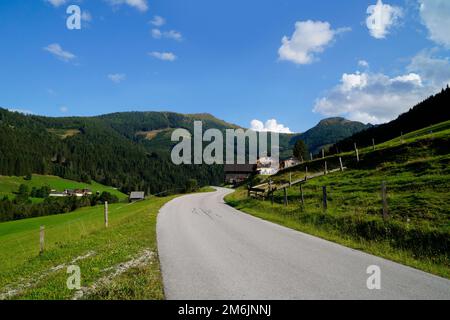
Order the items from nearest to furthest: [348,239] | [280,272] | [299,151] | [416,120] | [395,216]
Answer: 1. [280,272]
2. [348,239]
3. [395,216]
4. [416,120]
5. [299,151]

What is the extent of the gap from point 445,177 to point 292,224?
1017 centimetres

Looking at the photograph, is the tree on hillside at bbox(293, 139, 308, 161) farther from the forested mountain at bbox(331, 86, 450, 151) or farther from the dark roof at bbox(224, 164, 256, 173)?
the dark roof at bbox(224, 164, 256, 173)

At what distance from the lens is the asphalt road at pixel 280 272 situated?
6.48 metres

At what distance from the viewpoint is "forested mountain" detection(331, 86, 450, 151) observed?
82.4 meters

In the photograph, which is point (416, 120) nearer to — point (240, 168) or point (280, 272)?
point (240, 168)

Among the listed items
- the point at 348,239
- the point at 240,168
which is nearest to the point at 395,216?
the point at 348,239

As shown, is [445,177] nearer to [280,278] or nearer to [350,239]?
[350,239]

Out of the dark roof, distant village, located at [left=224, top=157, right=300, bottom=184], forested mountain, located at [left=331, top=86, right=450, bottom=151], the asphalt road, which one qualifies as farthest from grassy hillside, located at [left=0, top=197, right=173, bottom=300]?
the dark roof

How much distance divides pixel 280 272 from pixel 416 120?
99.4 m

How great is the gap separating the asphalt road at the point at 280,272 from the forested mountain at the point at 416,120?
82136mm

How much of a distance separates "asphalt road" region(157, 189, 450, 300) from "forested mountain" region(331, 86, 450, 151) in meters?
82.1

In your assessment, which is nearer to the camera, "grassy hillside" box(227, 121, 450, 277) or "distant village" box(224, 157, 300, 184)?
"grassy hillside" box(227, 121, 450, 277)

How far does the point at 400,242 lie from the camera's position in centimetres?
1100

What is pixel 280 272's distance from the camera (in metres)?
8.05
